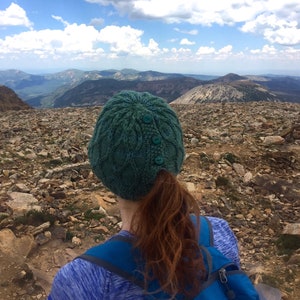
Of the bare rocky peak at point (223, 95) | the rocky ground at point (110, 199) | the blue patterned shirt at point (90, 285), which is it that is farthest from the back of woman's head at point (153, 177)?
the bare rocky peak at point (223, 95)

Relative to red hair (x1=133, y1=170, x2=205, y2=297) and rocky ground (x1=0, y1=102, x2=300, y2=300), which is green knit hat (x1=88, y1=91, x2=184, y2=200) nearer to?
red hair (x1=133, y1=170, x2=205, y2=297)

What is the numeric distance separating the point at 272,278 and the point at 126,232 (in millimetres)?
5247

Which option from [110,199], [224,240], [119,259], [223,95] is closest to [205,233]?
[224,240]

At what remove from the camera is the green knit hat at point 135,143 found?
209 cm

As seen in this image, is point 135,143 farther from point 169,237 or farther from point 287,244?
point 287,244

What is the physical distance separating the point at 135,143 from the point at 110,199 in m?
A: 7.25

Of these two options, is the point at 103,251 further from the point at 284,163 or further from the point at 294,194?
the point at 284,163

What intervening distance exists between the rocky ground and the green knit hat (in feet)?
15.0

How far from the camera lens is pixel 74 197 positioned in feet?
29.9

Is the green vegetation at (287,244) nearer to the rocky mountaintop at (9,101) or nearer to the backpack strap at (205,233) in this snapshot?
the backpack strap at (205,233)

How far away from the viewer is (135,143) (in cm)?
209

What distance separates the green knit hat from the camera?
209cm

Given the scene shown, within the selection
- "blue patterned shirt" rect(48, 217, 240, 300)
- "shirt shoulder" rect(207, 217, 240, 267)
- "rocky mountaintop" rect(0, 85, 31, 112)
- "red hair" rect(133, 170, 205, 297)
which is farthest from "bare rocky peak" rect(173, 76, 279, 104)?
"blue patterned shirt" rect(48, 217, 240, 300)

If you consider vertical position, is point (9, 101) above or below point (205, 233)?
below
